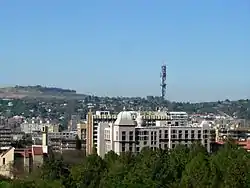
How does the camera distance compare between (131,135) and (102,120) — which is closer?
(131,135)

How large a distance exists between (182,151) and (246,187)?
10.8 meters

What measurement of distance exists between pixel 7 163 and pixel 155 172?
45.3 ft

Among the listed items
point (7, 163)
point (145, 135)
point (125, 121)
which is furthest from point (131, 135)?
point (7, 163)

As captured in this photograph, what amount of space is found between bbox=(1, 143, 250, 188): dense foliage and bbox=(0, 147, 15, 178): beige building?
5.20 meters

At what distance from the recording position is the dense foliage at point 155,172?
26.1 m

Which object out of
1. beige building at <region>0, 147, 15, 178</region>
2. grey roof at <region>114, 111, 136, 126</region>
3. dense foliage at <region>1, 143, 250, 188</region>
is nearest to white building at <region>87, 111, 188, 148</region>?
grey roof at <region>114, 111, 136, 126</region>

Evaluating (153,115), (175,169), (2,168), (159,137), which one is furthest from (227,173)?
(153,115)

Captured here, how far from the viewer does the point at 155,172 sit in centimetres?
3066

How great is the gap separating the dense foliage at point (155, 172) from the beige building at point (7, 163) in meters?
5.20

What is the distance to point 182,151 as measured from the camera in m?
35.6

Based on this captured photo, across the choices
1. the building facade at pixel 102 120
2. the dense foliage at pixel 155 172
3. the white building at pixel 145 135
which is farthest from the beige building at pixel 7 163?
the building facade at pixel 102 120

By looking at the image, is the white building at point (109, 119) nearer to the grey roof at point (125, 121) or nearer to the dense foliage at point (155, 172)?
the grey roof at point (125, 121)

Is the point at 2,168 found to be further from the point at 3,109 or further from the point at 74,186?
the point at 3,109

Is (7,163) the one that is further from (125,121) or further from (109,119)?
(109,119)
